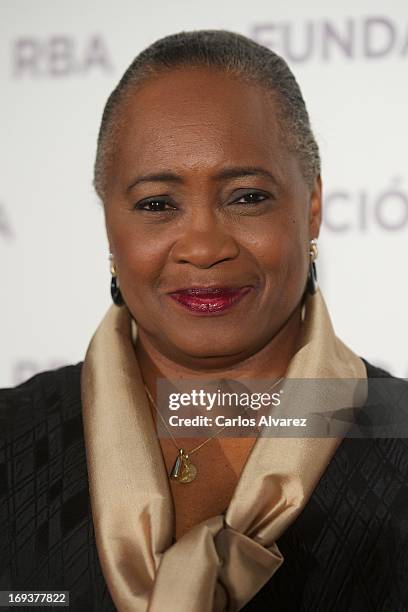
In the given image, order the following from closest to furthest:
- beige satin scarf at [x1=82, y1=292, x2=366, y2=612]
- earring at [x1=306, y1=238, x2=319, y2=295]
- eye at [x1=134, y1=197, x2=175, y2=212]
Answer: beige satin scarf at [x1=82, y1=292, x2=366, y2=612] → eye at [x1=134, y1=197, x2=175, y2=212] → earring at [x1=306, y1=238, x2=319, y2=295]

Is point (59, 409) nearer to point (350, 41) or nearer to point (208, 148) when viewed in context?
point (208, 148)

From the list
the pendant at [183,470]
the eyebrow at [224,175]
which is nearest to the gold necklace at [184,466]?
the pendant at [183,470]

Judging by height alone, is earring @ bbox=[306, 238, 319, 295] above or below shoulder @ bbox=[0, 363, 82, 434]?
above

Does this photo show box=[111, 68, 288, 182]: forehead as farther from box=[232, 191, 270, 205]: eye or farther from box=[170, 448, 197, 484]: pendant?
box=[170, 448, 197, 484]: pendant

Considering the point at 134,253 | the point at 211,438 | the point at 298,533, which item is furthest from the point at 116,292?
the point at 298,533

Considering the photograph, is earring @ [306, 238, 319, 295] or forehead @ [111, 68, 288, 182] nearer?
forehead @ [111, 68, 288, 182]

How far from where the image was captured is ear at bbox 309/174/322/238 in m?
1.25

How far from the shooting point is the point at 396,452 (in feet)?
3.84

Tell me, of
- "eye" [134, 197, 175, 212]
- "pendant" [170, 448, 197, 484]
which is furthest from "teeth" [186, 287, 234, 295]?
"pendant" [170, 448, 197, 484]

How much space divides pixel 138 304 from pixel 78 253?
0.32 meters

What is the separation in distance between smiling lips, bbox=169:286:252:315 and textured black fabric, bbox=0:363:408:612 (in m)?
0.23

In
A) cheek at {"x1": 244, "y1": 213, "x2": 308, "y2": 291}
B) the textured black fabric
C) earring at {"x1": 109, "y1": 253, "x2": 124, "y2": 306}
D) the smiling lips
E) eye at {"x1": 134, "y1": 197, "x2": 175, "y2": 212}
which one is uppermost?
eye at {"x1": 134, "y1": 197, "x2": 175, "y2": 212}

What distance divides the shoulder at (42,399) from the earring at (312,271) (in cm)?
35

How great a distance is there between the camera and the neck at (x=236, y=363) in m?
1.23
